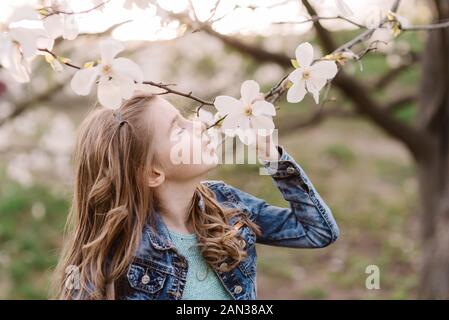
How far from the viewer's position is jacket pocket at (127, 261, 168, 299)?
151cm

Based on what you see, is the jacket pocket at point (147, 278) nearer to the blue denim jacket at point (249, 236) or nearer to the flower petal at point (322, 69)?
the blue denim jacket at point (249, 236)

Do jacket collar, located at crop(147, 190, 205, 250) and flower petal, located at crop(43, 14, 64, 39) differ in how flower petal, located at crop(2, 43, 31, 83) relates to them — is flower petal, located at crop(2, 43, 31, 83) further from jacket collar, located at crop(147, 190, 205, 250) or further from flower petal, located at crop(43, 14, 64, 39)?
jacket collar, located at crop(147, 190, 205, 250)

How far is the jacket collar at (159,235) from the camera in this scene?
5.15ft

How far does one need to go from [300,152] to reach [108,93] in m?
5.27

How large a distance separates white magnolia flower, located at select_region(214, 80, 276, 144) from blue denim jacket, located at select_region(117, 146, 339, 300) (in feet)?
0.95

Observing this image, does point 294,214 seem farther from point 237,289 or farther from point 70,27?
point 70,27

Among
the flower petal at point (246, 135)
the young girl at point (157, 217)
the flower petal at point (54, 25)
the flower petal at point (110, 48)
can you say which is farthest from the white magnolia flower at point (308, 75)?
the flower petal at point (54, 25)

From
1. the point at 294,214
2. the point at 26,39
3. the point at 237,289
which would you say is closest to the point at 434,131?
the point at 294,214

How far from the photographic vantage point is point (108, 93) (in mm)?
1228

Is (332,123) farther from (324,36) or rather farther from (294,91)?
(294,91)

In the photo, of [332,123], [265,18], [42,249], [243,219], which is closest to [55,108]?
[42,249]

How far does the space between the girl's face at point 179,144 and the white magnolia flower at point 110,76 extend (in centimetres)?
35

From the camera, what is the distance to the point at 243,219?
172 centimetres
